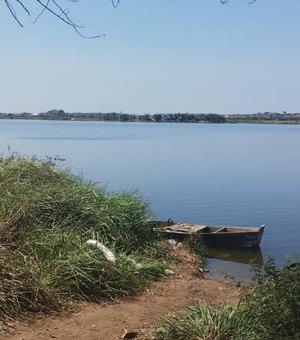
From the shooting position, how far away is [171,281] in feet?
33.1

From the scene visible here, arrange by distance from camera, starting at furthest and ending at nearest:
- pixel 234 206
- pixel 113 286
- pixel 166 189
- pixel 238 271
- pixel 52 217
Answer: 1. pixel 166 189
2. pixel 234 206
3. pixel 238 271
4. pixel 52 217
5. pixel 113 286

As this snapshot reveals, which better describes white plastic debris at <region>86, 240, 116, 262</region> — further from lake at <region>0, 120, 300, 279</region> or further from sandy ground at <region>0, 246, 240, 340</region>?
lake at <region>0, 120, 300, 279</region>

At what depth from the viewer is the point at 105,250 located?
918 centimetres

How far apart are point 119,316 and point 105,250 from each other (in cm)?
201

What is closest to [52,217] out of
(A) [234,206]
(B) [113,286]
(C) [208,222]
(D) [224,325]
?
(B) [113,286]

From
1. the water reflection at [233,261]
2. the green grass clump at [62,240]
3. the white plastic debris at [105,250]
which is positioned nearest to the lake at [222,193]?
the water reflection at [233,261]

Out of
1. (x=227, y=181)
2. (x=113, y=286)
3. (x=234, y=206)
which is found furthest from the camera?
(x=227, y=181)

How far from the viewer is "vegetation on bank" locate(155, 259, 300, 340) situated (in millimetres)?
5320

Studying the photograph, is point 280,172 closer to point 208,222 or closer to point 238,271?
point 208,222

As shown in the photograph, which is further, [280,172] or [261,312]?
[280,172]

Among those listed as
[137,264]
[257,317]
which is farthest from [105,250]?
[257,317]

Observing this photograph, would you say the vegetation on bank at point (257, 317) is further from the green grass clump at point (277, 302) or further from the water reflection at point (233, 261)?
the water reflection at point (233, 261)

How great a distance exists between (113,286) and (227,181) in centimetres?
2852

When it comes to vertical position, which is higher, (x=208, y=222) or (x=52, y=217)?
(x=52, y=217)
